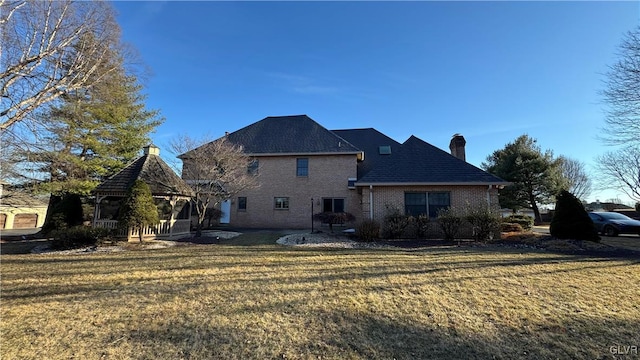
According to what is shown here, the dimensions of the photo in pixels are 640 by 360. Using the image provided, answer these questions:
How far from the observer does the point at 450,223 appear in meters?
12.5

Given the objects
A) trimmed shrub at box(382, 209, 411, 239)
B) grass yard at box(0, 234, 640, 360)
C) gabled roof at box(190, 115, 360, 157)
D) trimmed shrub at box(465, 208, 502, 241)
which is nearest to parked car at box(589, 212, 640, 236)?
trimmed shrub at box(465, 208, 502, 241)

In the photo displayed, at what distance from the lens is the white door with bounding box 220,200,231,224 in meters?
21.5

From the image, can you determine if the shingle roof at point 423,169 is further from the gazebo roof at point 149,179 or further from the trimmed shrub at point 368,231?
the gazebo roof at point 149,179

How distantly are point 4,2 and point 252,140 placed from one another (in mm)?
14698

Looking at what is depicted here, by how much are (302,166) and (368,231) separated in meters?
9.96

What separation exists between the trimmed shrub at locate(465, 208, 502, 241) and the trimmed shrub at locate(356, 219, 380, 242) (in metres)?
3.85

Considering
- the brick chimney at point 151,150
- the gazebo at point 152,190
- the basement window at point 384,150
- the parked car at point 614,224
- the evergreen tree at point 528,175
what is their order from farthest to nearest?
the evergreen tree at point 528,175
the basement window at point 384,150
the brick chimney at point 151,150
the parked car at point 614,224
the gazebo at point 152,190

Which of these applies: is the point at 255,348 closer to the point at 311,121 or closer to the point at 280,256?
the point at 280,256

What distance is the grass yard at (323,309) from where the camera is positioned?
3768mm

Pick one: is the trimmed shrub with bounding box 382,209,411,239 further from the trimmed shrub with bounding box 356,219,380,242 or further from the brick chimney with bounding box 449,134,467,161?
the brick chimney with bounding box 449,134,467,161

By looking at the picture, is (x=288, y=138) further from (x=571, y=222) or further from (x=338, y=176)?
(x=571, y=222)

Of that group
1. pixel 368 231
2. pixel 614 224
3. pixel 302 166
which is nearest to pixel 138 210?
pixel 368 231

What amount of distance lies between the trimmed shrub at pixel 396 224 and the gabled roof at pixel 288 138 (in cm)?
819

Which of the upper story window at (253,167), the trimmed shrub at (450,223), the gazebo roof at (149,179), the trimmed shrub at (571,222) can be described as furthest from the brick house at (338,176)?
the gazebo roof at (149,179)
